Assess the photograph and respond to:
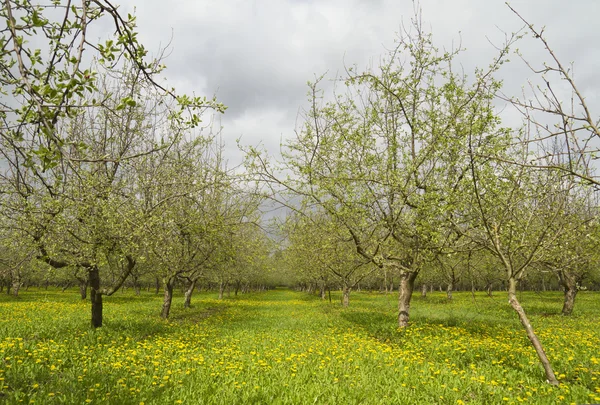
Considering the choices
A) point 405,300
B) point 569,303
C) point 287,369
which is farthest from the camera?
point 569,303

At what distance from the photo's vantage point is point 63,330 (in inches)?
470

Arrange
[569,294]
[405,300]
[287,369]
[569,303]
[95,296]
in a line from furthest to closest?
1. [569,294]
2. [569,303]
3. [405,300]
4. [95,296]
5. [287,369]

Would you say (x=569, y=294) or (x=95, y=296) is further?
(x=569, y=294)

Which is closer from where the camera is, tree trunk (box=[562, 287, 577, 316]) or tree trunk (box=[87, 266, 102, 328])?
tree trunk (box=[87, 266, 102, 328])

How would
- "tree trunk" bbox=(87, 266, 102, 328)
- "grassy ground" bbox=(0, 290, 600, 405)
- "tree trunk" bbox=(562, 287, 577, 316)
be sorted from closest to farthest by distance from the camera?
"grassy ground" bbox=(0, 290, 600, 405) → "tree trunk" bbox=(87, 266, 102, 328) → "tree trunk" bbox=(562, 287, 577, 316)

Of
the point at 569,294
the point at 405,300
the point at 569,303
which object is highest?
the point at 405,300

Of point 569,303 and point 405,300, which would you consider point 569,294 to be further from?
point 405,300

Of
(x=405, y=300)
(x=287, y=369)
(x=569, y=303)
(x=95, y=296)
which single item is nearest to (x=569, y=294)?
(x=569, y=303)

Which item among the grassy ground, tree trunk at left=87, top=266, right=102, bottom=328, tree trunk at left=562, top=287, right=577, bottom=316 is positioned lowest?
tree trunk at left=562, top=287, right=577, bottom=316

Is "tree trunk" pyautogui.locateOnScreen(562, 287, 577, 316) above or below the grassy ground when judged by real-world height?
below

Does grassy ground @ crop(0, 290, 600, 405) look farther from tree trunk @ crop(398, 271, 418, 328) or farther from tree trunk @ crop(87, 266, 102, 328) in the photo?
tree trunk @ crop(398, 271, 418, 328)

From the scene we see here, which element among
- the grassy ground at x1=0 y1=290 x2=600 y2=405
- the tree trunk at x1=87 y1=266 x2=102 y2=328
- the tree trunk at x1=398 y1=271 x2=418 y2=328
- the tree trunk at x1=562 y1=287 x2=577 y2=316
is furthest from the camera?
the tree trunk at x1=562 y1=287 x2=577 y2=316

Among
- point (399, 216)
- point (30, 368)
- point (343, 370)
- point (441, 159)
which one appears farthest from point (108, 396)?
point (441, 159)

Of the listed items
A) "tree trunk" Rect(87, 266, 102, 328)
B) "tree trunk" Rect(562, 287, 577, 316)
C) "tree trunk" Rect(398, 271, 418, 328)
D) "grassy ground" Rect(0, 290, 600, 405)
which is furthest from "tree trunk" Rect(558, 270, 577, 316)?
"tree trunk" Rect(87, 266, 102, 328)
